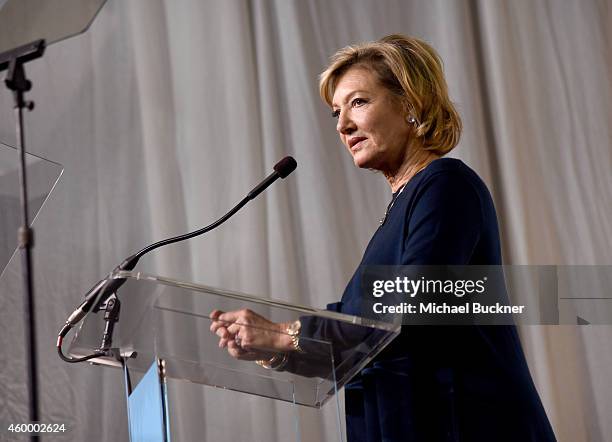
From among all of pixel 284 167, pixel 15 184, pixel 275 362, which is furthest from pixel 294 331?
pixel 15 184

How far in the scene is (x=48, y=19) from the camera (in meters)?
1.54

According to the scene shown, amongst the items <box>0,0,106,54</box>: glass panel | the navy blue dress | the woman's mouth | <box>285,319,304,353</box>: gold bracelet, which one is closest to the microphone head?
the woman's mouth

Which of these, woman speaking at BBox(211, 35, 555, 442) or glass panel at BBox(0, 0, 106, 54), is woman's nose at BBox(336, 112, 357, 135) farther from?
glass panel at BBox(0, 0, 106, 54)

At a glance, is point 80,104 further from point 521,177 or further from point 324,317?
point 324,317

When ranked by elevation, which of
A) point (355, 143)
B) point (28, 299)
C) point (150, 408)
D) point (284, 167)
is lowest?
point (150, 408)

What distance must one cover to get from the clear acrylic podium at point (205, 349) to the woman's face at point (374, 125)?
0.66 metres

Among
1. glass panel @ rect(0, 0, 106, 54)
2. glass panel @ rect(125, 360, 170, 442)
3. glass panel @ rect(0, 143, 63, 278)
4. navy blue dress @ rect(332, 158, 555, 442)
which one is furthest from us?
glass panel @ rect(0, 143, 63, 278)

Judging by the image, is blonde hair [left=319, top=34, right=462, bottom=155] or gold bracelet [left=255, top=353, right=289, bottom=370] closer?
gold bracelet [left=255, top=353, right=289, bottom=370]

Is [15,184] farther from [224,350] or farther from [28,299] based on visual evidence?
[224,350]

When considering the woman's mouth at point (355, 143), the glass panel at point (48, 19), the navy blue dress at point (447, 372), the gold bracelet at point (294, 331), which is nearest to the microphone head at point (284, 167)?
the woman's mouth at point (355, 143)

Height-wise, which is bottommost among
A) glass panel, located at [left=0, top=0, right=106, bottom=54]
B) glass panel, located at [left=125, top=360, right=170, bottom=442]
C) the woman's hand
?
glass panel, located at [left=125, top=360, right=170, bottom=442]

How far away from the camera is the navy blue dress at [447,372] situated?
1418 millimetres

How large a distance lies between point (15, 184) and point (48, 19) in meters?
0.39

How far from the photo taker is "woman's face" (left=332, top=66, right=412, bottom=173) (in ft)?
6.27
